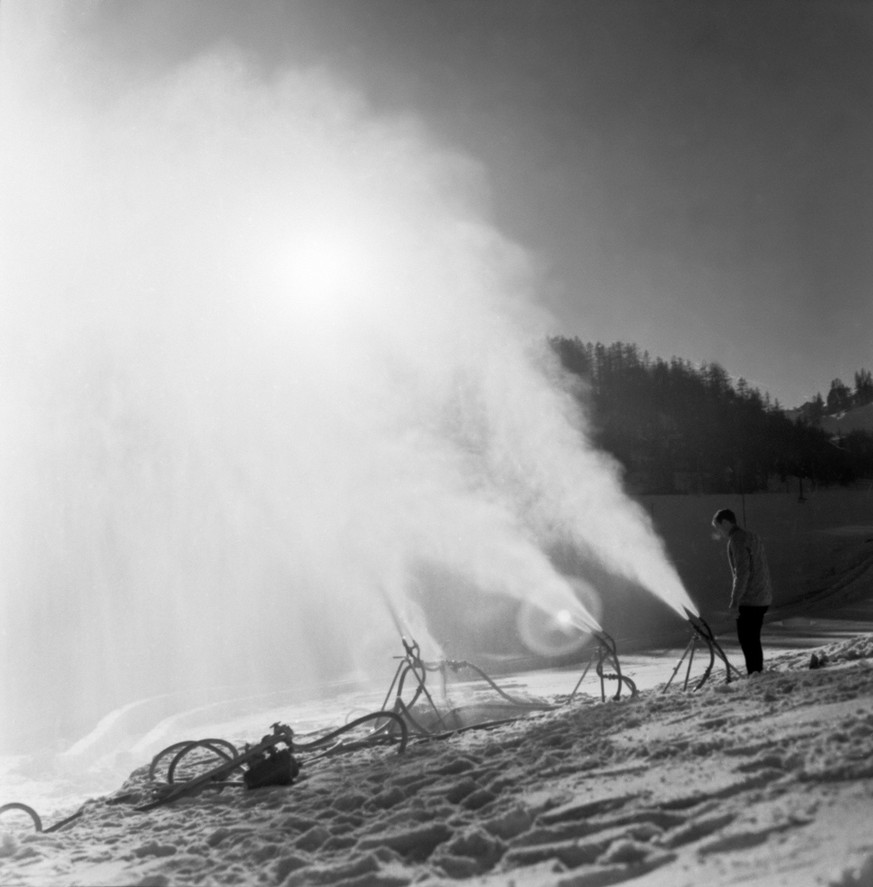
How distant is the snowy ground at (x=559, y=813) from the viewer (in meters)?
2.91

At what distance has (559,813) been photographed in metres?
3.59

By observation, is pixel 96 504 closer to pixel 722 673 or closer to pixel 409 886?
pixel 722 673

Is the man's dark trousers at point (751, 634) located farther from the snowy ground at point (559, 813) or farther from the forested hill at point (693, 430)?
the forested hill at point (693, 430)

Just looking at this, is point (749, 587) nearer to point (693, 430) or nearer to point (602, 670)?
point (602, 670)

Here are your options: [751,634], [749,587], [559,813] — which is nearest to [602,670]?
[751,634]

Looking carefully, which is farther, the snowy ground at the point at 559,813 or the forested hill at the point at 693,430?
the forested hill at the point at 693,430

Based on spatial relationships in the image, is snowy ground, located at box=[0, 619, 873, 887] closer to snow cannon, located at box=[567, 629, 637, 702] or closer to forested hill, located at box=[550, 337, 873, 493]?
snow cannon, located at box=[567, 629, 637, 702]

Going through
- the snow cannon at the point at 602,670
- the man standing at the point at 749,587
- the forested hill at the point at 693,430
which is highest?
the forested hill at the point at 693,430

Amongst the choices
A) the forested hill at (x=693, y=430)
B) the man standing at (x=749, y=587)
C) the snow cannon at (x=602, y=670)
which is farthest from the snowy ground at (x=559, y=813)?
the forested hill at (x=693, y=430)

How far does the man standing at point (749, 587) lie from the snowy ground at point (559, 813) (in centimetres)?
133

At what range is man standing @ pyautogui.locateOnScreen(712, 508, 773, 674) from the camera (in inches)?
279

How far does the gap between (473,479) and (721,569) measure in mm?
17684

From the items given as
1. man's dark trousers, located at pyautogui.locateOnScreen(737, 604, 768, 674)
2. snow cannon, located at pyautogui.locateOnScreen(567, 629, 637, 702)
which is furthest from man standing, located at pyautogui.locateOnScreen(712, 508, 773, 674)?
snow cannon, located at pyautogui.locateOnScreen(567, 629, 637, 702)

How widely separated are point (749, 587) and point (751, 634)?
0.45 m
